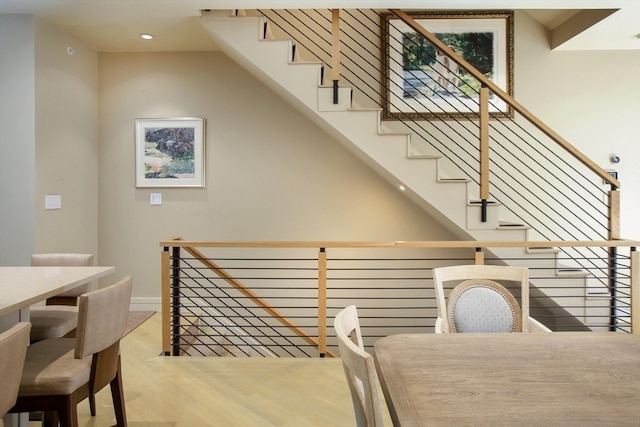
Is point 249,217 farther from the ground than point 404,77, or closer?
closer

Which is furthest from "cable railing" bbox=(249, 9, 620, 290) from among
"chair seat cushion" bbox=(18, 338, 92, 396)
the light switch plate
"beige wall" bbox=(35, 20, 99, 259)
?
"chair seat cushion" bbox=(18, 338, 92, 396)

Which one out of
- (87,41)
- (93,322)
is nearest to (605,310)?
(93,322)

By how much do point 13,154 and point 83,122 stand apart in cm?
87

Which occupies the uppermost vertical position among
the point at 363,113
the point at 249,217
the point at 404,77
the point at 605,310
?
the point at 404,77

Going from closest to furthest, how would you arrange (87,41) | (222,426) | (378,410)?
(378,410)
(222,426)
(87,41)

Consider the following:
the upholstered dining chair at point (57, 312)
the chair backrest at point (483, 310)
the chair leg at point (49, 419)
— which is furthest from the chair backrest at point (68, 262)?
the chair backrest at point (483, 310)

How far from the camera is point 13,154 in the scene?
358 cm

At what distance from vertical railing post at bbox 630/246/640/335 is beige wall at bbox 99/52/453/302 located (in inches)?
70.3

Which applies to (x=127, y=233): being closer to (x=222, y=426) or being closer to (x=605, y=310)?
(x=222, y=426)

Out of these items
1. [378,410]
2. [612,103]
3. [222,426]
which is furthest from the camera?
[612,103]

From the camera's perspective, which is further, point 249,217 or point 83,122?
point 249,217

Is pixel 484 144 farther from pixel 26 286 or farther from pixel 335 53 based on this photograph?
pixel 26 286

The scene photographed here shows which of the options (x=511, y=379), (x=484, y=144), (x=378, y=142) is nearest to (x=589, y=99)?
(x=484, y=144)

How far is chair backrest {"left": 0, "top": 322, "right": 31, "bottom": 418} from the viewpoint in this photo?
109cm
